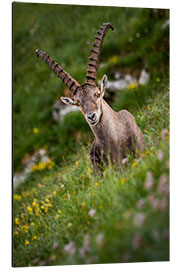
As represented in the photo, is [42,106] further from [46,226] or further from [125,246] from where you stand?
[125,246]

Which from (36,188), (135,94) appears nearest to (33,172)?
(36,188)

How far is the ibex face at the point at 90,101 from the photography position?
654cm

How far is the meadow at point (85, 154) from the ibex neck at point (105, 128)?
0.51 metres

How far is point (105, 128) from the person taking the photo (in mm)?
6824

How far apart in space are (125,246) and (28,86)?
7736mm

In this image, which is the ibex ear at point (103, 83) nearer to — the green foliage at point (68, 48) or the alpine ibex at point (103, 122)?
the alpine ibex at point (103, 122)

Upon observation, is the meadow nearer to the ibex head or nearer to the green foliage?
the green foliage

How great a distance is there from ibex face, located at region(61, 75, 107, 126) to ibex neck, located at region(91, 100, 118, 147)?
11cm

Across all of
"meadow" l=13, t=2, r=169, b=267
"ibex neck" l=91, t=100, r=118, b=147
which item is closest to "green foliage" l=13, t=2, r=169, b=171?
"meadow" l=13, t=2, r=169, b=267

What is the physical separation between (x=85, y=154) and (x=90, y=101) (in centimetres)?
135

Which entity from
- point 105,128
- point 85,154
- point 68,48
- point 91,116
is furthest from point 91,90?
point 68,48

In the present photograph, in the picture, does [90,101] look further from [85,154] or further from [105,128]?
[85,154]

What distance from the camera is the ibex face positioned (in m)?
6.54

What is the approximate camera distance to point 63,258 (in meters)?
6.05
